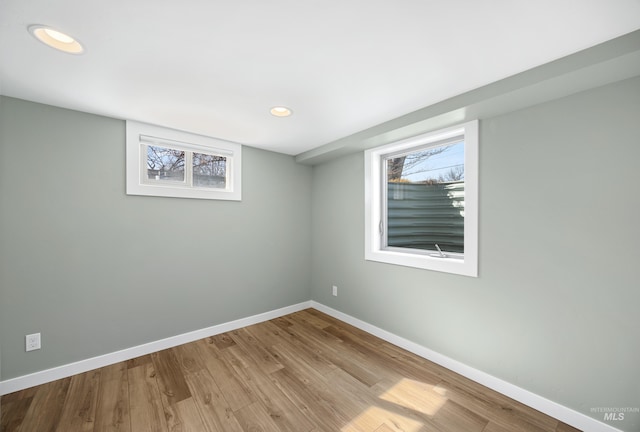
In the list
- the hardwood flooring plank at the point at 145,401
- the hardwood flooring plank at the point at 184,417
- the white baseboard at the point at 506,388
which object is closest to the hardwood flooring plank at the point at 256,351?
the hardwood flooring plank at the point at 184,417

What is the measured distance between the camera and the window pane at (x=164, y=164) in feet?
8.16

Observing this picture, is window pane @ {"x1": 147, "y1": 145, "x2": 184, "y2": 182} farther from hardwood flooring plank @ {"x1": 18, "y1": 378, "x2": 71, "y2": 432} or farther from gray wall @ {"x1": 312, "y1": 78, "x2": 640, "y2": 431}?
gray wall @ {"x1": 312, "y1": 78, "x2": 640, "y2": 431}

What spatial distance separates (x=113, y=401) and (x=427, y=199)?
304 cm

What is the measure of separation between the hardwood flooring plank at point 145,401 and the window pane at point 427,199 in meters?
2.44

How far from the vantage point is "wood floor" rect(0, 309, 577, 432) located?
1.55 meters

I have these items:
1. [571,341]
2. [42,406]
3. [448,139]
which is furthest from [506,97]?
[42,406]

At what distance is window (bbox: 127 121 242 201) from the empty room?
25mm

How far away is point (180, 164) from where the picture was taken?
266cm

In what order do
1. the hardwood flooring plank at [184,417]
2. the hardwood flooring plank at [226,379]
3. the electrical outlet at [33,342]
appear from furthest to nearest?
the electrical outlet at [33,342], the hardwood flooring plank at [226,379], the hardwood flooring plank at [184,417]

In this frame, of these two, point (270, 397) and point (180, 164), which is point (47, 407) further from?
point (180, 164)

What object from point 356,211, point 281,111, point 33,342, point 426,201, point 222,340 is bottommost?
point 222,340

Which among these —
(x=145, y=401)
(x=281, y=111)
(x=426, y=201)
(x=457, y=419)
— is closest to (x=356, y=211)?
(x=426, y=201)

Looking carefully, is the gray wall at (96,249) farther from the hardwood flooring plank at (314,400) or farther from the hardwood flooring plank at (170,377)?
the hardwood flooring plank at (314,400)

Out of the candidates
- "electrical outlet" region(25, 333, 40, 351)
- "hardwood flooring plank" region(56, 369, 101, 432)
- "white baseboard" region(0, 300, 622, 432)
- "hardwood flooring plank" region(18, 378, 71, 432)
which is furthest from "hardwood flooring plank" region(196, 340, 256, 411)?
"electrical outlet" region(25, 333, 40, 351)
